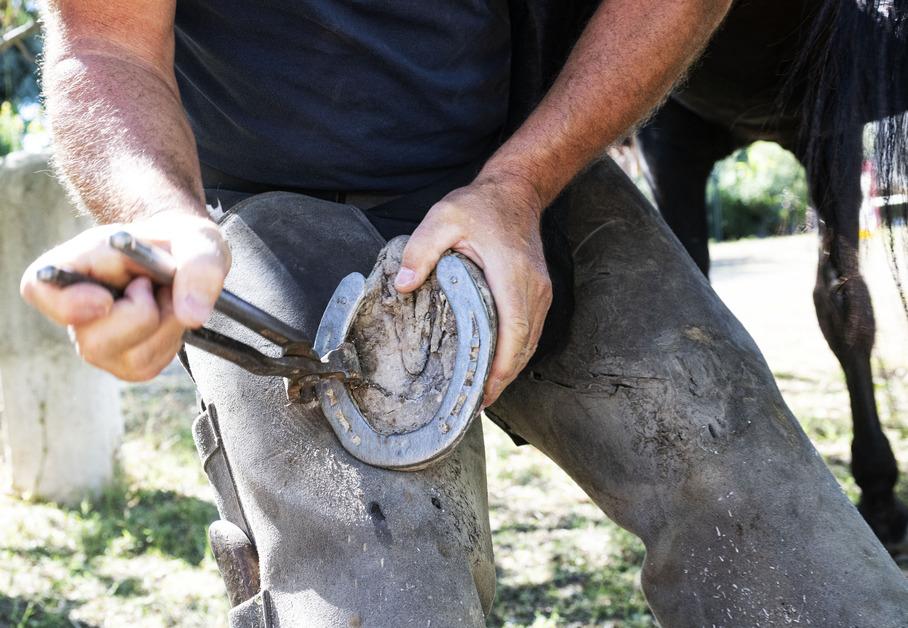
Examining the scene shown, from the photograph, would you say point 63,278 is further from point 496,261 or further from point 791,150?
point 791,150

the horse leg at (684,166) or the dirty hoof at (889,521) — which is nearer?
the dirty hoof at (889,521)

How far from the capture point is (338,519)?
1.06m

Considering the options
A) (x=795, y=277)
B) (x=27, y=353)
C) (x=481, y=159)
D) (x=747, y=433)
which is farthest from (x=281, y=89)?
(x=795, y=277)

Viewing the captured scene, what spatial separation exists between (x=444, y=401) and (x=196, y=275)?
37cm

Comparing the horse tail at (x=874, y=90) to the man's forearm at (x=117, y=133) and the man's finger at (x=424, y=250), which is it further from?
the man's forearm at (x=117, y=133)

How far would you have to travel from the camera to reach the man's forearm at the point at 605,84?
1.26m

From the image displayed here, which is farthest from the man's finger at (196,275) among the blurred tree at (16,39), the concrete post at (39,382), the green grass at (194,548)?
the concrete post at (39,382)

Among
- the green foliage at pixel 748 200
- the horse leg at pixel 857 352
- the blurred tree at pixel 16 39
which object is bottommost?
the green foliage at pixel 748 200

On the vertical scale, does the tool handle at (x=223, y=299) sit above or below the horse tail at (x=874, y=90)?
below

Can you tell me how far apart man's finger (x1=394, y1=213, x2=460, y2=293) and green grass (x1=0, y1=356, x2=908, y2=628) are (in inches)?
56.0

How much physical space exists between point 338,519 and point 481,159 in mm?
650

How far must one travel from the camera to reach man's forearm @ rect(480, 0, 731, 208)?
49.7 inches

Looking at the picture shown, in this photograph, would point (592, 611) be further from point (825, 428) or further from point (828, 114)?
point (825, 428)

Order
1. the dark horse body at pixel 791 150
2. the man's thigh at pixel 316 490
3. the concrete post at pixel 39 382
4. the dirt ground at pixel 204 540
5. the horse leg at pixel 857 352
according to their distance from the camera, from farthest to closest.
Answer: the concrete post at pixel 39 382, the dirt ground at pixel 204 540, the horse leg at pixel 857 352, the dark horse body at pixel 791 150, the man's thigh at pixel 316 490
